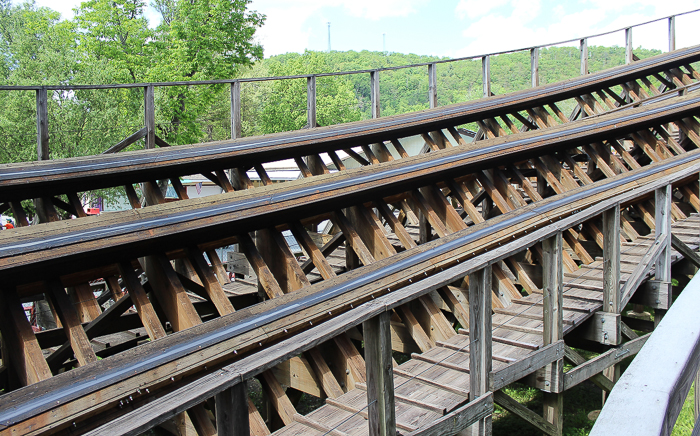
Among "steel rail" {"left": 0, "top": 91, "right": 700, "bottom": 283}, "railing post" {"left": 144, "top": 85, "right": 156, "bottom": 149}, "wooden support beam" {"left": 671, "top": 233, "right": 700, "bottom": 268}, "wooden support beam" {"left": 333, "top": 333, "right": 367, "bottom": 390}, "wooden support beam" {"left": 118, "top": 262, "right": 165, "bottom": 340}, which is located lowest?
"wooden support beam" {"left": 333, "top": 333, "right": 367, "bottom": 390}

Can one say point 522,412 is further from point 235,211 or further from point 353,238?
point 235,211

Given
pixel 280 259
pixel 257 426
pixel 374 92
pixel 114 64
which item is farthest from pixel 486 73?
pixel 114 64

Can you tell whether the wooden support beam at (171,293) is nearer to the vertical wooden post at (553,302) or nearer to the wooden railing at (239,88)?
the wooden railing at (239,88)

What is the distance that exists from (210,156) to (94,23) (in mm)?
24549

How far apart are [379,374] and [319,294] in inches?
77.1

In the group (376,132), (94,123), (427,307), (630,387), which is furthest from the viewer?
(94,123)

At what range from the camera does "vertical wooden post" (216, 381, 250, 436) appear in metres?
1.64

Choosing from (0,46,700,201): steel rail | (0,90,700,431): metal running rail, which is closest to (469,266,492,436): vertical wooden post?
(0,90,700,431): metal running rail

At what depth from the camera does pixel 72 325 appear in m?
3.62

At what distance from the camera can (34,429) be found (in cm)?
273

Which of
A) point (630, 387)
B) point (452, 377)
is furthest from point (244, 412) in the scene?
point (452, 377)

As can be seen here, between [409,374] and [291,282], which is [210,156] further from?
[409,374]

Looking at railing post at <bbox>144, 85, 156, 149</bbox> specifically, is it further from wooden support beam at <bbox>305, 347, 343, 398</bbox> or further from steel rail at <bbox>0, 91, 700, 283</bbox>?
wooden support beam at <bbox>305, 347, 343, 398</bbox>

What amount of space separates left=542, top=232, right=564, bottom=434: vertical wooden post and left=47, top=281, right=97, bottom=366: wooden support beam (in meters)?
2.96
